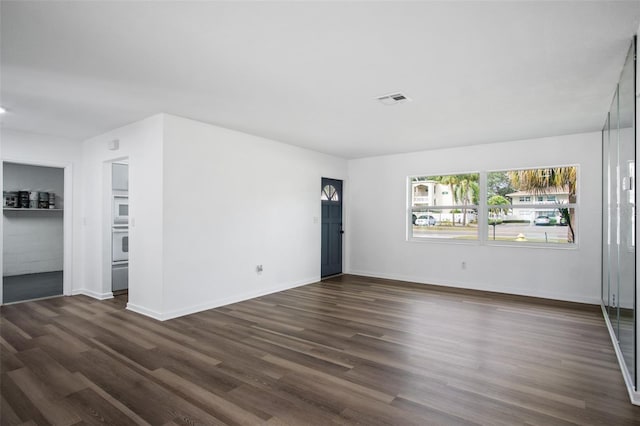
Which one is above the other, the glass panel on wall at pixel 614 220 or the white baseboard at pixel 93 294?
the glass panel on wall at pixel 614 220

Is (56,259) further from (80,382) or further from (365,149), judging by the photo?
(365,149)

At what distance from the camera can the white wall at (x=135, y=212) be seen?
425 cm

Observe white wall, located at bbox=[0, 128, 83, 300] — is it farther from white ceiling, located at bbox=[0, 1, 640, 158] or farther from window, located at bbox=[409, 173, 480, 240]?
window, located at bbox=[409, 173, 480, 240]

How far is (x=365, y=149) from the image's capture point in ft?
21.1

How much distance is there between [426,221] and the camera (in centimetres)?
669

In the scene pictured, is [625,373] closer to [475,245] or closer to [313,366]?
[313,366]

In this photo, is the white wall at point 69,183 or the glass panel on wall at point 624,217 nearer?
the glass panel on wall at point 624,217

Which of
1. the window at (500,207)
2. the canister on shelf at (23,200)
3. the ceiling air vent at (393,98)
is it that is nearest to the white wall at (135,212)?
the canister on shelf at (23,200)

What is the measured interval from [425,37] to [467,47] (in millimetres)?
381

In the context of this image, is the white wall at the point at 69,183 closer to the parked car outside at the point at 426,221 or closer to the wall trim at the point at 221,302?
the wall trim at the point at 221,302

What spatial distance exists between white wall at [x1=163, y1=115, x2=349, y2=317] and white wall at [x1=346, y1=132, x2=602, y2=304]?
3.97 feet

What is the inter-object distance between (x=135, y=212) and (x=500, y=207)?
18.4ft

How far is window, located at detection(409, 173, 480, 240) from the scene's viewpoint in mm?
6180

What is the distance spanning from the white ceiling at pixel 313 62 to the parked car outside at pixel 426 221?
232cm
